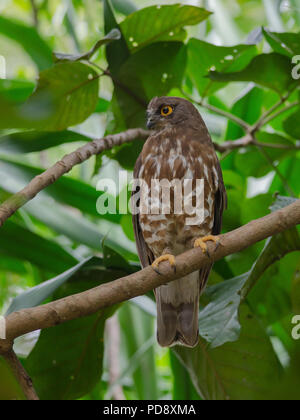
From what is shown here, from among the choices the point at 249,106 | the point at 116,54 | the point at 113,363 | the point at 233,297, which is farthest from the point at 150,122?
the point at 113,363

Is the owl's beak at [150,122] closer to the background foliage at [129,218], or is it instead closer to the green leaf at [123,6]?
the background foliage at [129,218]

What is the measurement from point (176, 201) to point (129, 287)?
2.46ft

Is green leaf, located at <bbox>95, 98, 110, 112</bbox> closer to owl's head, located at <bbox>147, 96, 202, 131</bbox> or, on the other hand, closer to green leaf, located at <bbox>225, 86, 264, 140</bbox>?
owl's head, located at <bbox>147, 96, 202, 131</bbox>

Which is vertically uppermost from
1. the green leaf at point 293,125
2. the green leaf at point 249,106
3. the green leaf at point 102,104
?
the green leaf at point 102,104

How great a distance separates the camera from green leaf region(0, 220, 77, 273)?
87.3 inches

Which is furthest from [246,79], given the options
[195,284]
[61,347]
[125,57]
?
[61,347]

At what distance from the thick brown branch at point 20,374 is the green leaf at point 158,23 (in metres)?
1.47

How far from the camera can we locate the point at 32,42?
9.78 feet

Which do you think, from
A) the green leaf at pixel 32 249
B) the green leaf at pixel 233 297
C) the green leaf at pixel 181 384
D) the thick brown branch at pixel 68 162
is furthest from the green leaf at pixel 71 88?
the green leaf at pixel 181 384

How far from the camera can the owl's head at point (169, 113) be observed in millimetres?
2223

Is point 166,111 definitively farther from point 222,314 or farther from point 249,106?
point 222,314

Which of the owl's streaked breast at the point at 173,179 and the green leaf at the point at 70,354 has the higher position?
the owl's streaked breast at the point at 173,179

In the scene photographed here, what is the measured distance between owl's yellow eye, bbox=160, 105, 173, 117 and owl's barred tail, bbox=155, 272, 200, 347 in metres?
0.75
